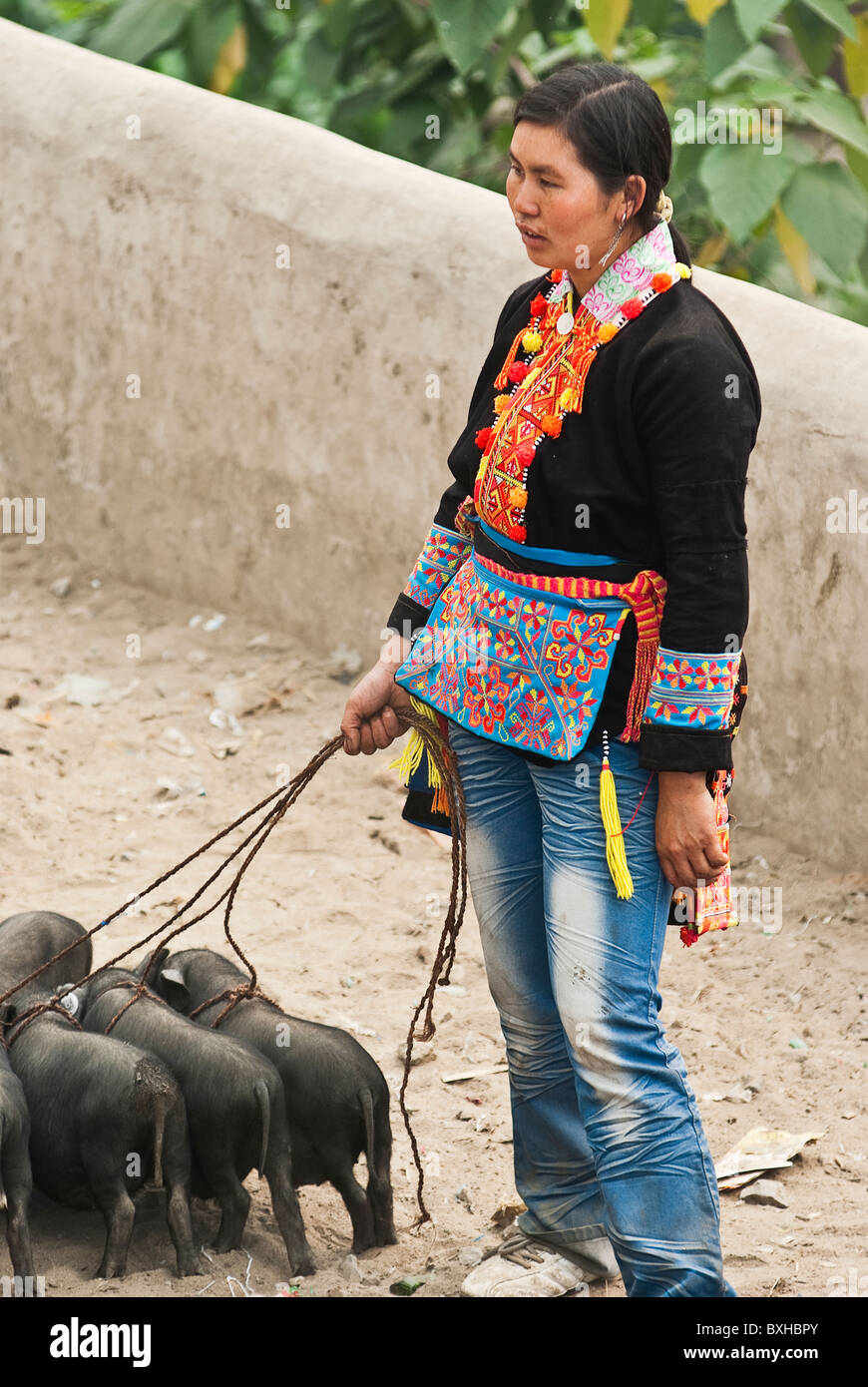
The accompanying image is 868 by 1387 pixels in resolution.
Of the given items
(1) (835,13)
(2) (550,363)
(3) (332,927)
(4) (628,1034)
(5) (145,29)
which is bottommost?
(3) (332,927)

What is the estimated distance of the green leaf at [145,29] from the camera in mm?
6508

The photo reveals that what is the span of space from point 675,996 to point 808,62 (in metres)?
3.17

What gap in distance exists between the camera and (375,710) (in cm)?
284

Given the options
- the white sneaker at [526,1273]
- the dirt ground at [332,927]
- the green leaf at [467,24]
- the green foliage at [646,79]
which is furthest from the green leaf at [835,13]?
the white sneaker at [526,1273]

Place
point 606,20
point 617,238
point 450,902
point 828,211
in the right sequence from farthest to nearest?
point 606,20, point 828,211, point 450,902, point 617,238

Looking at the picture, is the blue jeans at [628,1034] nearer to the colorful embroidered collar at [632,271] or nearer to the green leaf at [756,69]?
the colorful embroidered collar at [632,271]

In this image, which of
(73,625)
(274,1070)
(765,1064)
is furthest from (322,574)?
→ (274,1070)

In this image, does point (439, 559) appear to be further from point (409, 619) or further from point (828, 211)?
point (828, 211)

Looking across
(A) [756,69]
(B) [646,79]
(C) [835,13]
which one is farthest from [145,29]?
(C) [835,13]

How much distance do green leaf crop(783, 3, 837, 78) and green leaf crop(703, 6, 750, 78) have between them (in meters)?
0.45

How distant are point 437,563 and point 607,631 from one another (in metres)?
0.50

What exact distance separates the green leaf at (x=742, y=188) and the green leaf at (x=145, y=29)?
2688 mm

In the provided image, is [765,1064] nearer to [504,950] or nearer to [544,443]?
[504,950]

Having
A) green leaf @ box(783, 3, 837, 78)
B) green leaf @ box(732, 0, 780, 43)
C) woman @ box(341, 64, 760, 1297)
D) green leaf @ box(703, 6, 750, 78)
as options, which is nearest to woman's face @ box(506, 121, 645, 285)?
woman @ box(341, 64, 760, 1297)
